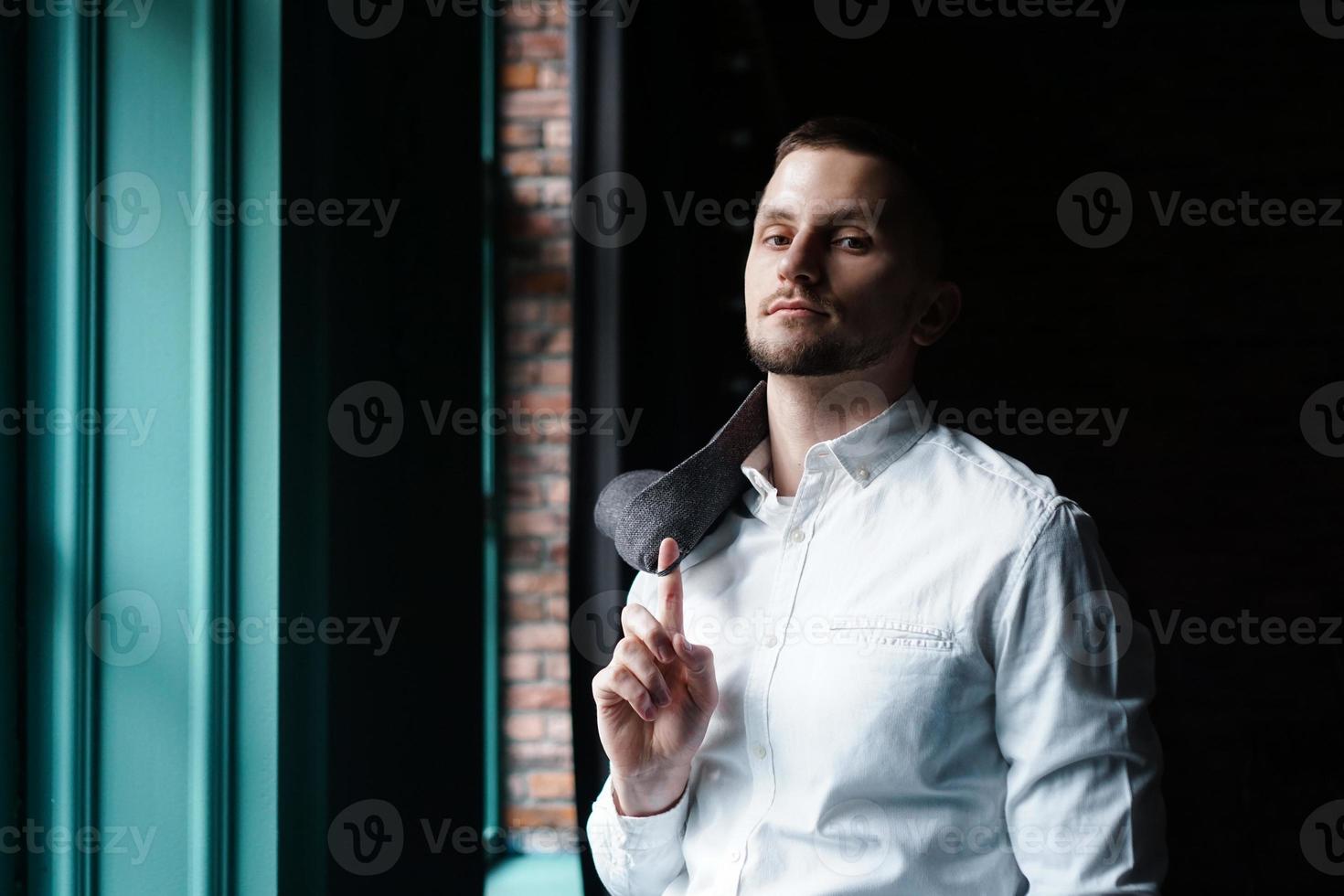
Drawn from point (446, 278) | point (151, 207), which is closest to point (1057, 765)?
point (151, 207)

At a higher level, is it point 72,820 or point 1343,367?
point 1343,367

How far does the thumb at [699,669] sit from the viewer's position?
3.71ft

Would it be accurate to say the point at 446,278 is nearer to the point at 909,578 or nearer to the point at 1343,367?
the point at 909,578

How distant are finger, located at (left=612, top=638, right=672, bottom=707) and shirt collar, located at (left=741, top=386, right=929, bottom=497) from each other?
29 centimetres

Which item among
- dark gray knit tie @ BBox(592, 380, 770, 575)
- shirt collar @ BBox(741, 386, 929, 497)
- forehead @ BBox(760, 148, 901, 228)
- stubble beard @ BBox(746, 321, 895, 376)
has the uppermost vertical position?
forehead @ BBox(760, 148, 901, 228)

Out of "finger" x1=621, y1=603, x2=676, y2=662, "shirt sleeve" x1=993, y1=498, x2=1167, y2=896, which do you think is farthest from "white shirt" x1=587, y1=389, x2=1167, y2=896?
"finger" x1=621, y1=603, x2=676, y2=662

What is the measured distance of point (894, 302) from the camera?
1207 mm

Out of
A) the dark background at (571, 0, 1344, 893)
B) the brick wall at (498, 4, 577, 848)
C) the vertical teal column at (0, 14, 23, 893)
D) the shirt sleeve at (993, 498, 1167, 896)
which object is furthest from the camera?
the brick wall at (498, 4, 577, 848)

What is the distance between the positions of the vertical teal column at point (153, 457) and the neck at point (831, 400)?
61 centimetres

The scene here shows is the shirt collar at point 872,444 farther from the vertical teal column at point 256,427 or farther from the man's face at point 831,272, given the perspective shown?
the vertical teal column at point 256,427

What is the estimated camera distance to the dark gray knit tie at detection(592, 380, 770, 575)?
4.13 ft

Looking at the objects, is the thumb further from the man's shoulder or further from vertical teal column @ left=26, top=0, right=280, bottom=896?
vertical teal column @ left=26, top=0, right=280, bottom=896

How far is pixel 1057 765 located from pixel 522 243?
230 centimetres

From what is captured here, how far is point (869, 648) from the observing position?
1.09 metres
